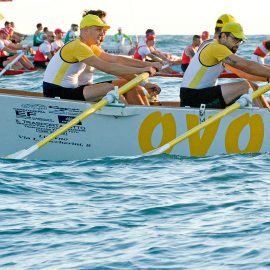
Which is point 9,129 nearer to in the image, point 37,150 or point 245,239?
point 37,150

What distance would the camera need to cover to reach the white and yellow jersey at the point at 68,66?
36.2 feet

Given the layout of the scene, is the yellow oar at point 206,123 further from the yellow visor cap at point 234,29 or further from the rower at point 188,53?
the rower at point 188,53

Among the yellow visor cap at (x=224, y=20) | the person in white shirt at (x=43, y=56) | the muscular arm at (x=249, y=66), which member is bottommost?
the person in white shirt at (x=43, y=56)

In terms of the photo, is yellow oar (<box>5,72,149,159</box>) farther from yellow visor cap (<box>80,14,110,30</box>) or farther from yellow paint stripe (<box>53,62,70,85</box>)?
yellow visor cap (<box>80,14,110,30</box>)

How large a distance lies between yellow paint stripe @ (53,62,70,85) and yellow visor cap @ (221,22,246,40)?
1.81 meters

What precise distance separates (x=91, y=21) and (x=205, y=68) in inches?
53.3

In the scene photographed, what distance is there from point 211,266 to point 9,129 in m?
5.39

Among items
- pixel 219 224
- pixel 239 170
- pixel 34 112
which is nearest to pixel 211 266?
pixel 219 224

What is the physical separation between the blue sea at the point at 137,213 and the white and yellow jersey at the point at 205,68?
2.83 ft

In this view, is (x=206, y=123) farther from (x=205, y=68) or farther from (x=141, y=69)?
(x=141, y=69)

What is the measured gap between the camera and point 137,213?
8.23 m

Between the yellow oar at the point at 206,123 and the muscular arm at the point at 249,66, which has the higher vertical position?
the muscular arm at the point at 249,66

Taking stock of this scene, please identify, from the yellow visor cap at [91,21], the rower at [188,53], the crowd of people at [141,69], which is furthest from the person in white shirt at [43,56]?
the yellow visor cap at [91,21]

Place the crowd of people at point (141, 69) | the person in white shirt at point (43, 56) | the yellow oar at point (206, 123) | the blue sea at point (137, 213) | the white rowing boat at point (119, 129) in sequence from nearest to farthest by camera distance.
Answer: the blue sea at point (137, 213) → the yellow oar at point (206, 123) → the white rowing boat at point (119, 129) → the crowd of people at point (141, 69) → the person in white shirt at point (43, 56)
